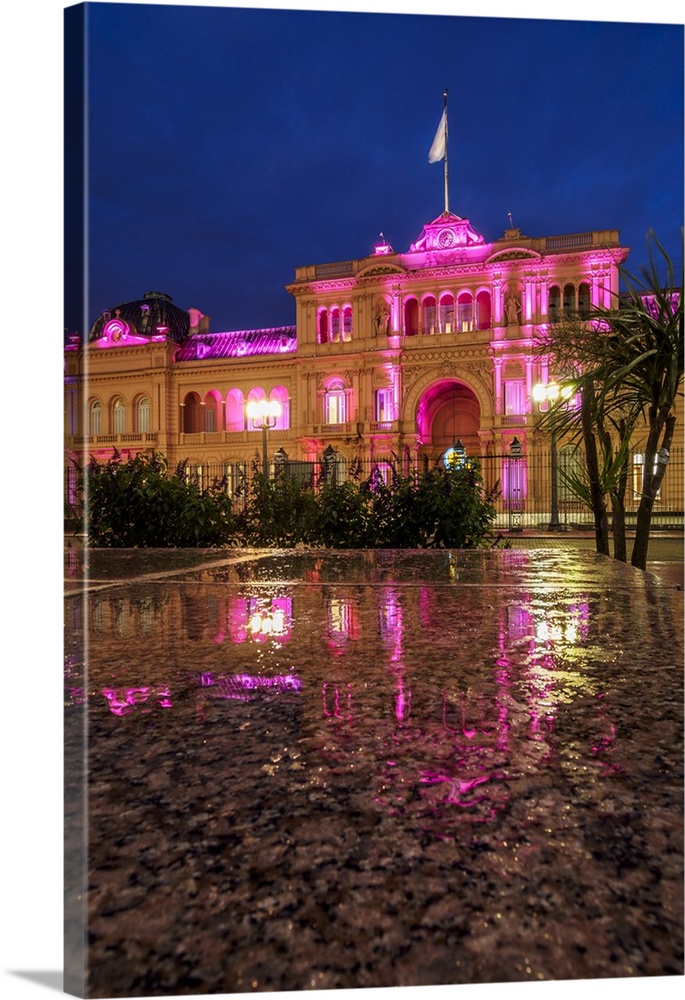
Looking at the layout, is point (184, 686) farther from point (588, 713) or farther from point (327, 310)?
point (327, 310)

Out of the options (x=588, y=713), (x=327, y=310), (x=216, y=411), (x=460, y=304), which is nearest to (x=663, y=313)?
(x=588, y=713)

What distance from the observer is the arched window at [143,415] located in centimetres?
2911

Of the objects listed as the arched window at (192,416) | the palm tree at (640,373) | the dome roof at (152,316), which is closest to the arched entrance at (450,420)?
the arched window at (192,416)

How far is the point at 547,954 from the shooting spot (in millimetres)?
415

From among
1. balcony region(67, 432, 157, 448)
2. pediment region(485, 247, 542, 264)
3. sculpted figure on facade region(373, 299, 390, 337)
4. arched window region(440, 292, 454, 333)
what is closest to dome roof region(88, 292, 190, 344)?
balcony region(67, 432, 157, 448)

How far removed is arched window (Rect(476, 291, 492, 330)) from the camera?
Answer: 81.5 ft

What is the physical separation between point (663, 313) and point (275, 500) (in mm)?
3754

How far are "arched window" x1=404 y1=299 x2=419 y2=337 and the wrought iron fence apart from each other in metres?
5.86

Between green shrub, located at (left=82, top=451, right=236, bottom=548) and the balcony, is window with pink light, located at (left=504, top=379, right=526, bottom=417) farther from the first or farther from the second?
green shrub, located at (left=82, top=451, right=236, bottom=548)

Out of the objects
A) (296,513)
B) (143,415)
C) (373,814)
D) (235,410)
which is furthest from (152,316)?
(373,814)

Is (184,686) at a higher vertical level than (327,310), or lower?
lower

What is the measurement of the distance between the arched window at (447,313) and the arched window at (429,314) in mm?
296

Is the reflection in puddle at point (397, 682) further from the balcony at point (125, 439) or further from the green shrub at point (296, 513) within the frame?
the balcony at point (125, 439)

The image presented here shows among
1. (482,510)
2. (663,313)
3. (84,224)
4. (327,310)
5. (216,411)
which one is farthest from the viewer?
(216,411)
